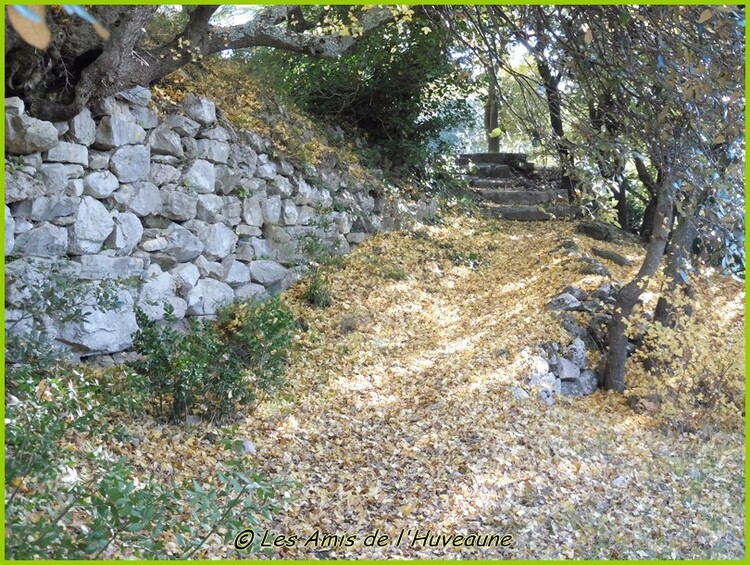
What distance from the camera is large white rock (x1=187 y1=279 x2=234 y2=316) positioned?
5.82 m

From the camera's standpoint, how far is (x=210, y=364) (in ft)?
15.3

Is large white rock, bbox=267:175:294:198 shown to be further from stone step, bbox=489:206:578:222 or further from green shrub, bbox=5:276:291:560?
stone step, bbox=489:206:578:222

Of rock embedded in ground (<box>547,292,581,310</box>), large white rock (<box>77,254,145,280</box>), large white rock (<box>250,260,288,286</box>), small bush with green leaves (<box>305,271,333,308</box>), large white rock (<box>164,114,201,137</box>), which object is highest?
large white rock (<box>164,114,201,137</box>)

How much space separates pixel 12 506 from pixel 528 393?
13.2 feet

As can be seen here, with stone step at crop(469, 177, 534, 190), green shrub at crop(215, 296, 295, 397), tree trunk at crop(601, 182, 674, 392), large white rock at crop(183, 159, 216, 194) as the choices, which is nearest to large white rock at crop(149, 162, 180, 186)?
large white rock at crop(183, 159, 216, 194)

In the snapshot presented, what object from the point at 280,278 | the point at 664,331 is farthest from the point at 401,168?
the point at 664,331

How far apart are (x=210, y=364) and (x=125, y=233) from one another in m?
1.33

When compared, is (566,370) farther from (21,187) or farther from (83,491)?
(21,187)

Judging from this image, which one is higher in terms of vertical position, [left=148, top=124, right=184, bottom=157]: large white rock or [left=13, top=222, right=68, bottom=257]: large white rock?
[left=148, top=124, right=184, bottom=157]: large white rock

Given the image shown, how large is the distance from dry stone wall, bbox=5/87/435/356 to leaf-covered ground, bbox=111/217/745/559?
27.2 inches

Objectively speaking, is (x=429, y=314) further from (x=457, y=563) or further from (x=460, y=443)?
(x=457, y=563)

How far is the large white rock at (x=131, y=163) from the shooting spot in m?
5.26

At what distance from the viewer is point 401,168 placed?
9.67 m

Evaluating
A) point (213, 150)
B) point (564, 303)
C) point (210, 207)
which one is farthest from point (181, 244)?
point (564, 303)
